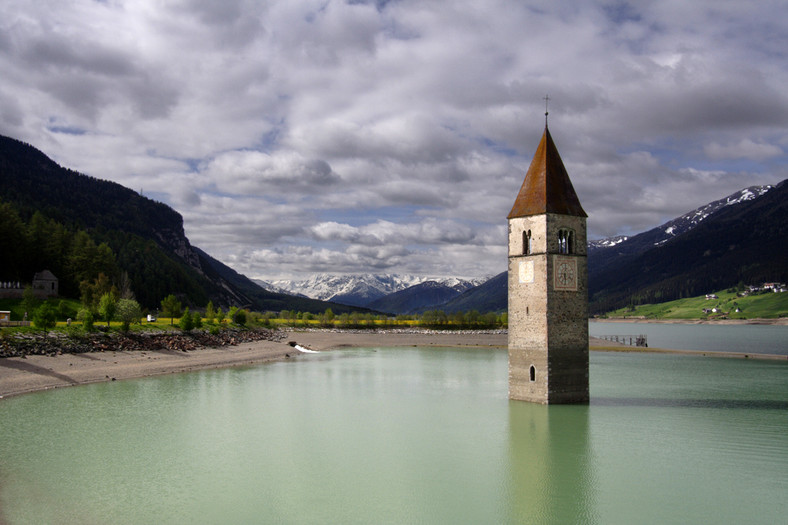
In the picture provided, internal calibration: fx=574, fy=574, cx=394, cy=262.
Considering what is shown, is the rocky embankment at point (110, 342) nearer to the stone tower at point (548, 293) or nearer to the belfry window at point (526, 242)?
the stone tower at point (548, 293)

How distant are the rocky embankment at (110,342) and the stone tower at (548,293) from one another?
1548 inches

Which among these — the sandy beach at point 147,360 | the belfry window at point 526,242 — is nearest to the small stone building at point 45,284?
the sandy beach at point 147,360

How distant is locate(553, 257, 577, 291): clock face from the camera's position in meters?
37.1

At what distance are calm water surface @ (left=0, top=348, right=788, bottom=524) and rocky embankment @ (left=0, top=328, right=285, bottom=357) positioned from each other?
8.38 meters

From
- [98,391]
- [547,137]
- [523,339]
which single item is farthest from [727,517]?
[98,391]

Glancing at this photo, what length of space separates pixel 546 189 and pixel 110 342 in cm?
4563

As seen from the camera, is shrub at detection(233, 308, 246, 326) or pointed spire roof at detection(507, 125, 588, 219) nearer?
pointed spire roof at detection(507, 125, 588, 219)

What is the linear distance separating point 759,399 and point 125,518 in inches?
1752

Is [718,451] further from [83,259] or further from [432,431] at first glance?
[83,259]

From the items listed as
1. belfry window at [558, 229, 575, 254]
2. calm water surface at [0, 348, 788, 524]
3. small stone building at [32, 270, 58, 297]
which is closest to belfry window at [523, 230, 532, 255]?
belfry window at [558, 229, 575, 254]

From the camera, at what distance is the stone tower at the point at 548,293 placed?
120ft

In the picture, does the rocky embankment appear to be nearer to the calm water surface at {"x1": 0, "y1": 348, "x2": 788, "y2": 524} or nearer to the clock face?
the calm water surface at {"x1": 0, "y1": 348, "x2": 788, "y2": 524}

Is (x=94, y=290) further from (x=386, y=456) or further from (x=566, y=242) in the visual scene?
(x=386, y=456)

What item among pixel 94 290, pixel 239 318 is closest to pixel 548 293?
pixel 94 290
